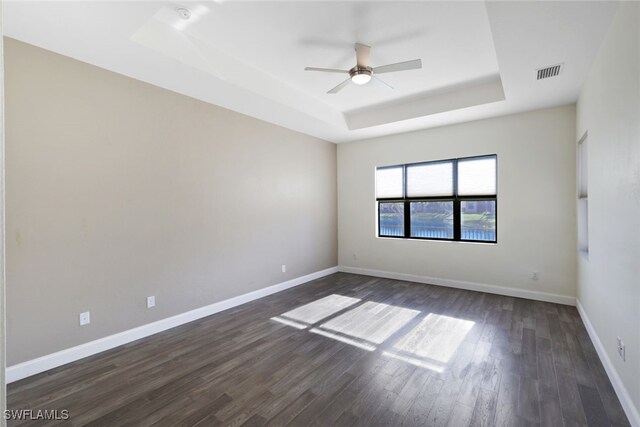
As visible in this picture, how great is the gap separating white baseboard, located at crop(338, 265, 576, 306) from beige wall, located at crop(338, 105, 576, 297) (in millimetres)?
54

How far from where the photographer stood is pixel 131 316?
3.03 m

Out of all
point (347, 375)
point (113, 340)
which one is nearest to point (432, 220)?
point (347, 375)

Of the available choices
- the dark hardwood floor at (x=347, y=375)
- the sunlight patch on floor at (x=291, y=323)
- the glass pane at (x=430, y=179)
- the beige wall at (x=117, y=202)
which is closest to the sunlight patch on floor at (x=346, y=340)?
the dark hardwood floor at (x=347, y=375)

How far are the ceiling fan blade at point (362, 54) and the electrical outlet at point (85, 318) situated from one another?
3.54m

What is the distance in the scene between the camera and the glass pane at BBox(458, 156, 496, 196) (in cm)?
453

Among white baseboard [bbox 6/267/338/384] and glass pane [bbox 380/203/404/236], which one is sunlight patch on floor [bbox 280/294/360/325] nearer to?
white baseboard [bbox 6/267/338/384]

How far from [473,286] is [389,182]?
2.28 m

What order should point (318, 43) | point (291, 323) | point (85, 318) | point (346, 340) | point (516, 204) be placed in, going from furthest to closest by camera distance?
point (516, 204), point (291, 323), point (346, 340), point (318, 43), point (85, 318)

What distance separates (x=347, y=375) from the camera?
7.84 feet

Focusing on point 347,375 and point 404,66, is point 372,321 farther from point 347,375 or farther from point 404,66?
point 404,66

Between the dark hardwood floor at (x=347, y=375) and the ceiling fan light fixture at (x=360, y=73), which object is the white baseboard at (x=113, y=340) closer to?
the dark hardwood floor at (x=347, y=375)

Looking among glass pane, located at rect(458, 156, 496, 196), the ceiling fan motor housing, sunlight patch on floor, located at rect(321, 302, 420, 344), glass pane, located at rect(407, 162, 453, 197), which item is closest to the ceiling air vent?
glass pane, located at rect(458, 156, 496, 196)

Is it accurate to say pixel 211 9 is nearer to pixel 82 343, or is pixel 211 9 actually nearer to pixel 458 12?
pixel 458 12

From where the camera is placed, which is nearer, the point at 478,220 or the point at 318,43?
the point at 318,43
